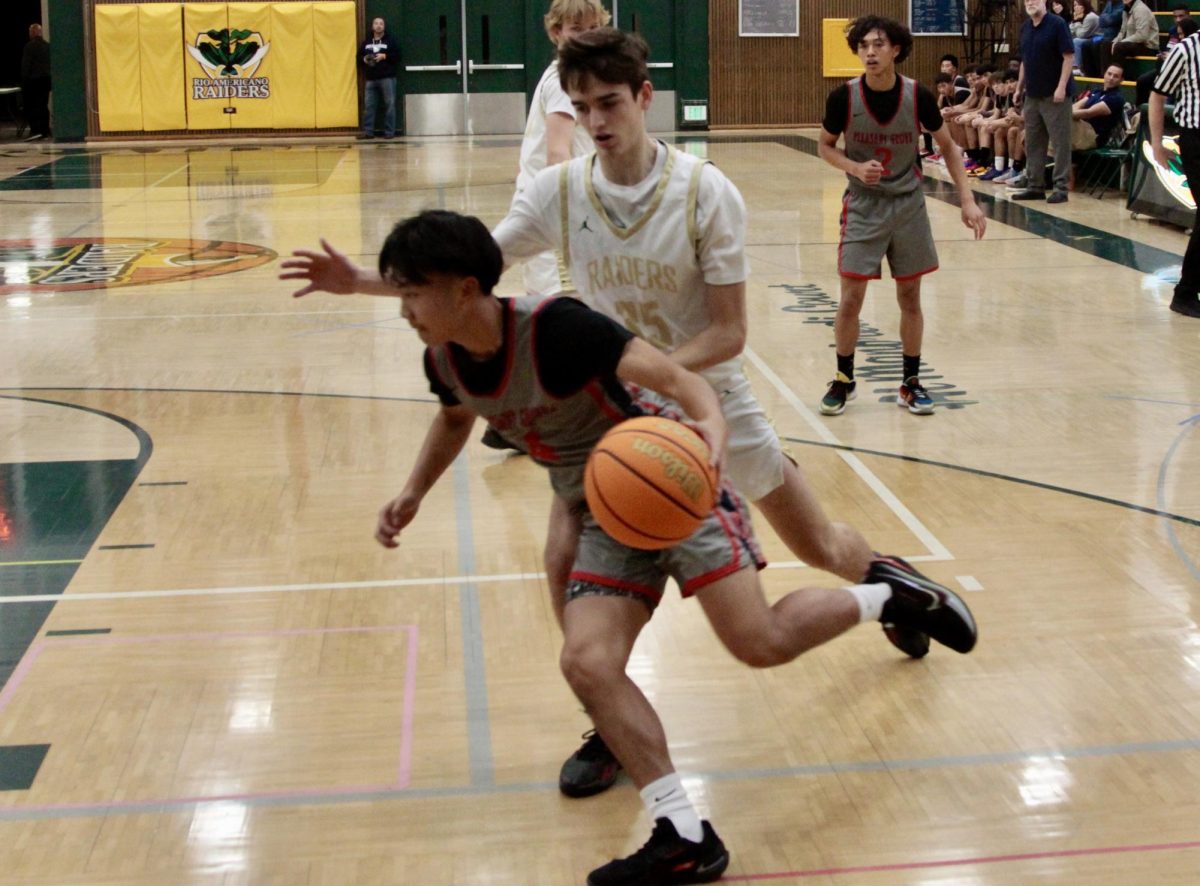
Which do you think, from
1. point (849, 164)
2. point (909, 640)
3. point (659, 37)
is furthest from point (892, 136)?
point (659, 37)

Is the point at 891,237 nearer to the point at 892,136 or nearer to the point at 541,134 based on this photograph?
the point at 892,136

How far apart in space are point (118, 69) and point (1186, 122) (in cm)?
1869

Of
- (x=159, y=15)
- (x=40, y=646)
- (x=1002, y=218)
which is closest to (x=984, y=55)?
(x=1002, y=218)

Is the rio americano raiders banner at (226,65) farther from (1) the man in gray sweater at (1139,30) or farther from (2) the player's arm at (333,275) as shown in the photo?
(2) the player's arm at (333,275)

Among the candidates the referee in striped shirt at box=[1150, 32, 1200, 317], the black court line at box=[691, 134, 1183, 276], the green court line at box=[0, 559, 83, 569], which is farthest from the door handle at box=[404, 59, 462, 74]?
the green court line at box=[0, 559, 83, 569]

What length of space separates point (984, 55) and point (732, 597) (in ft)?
72.6

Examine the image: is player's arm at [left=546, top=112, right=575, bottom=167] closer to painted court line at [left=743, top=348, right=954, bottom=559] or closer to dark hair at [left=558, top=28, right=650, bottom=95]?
painted court line at [left=743, top=348, right=954, bottom=559]

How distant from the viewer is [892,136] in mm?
Result: 6535

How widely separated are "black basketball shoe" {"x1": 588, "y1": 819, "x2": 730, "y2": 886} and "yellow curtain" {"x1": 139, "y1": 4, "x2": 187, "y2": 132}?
887 inches

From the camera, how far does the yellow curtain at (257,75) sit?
23.4 m

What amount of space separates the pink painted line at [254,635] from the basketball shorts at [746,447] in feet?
3.35

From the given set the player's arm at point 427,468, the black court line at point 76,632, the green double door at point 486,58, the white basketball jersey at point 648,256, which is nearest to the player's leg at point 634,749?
the player's arm at point 427,468

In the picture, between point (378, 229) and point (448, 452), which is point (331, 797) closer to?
point (448, 452)

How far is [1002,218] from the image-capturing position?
13266mm
